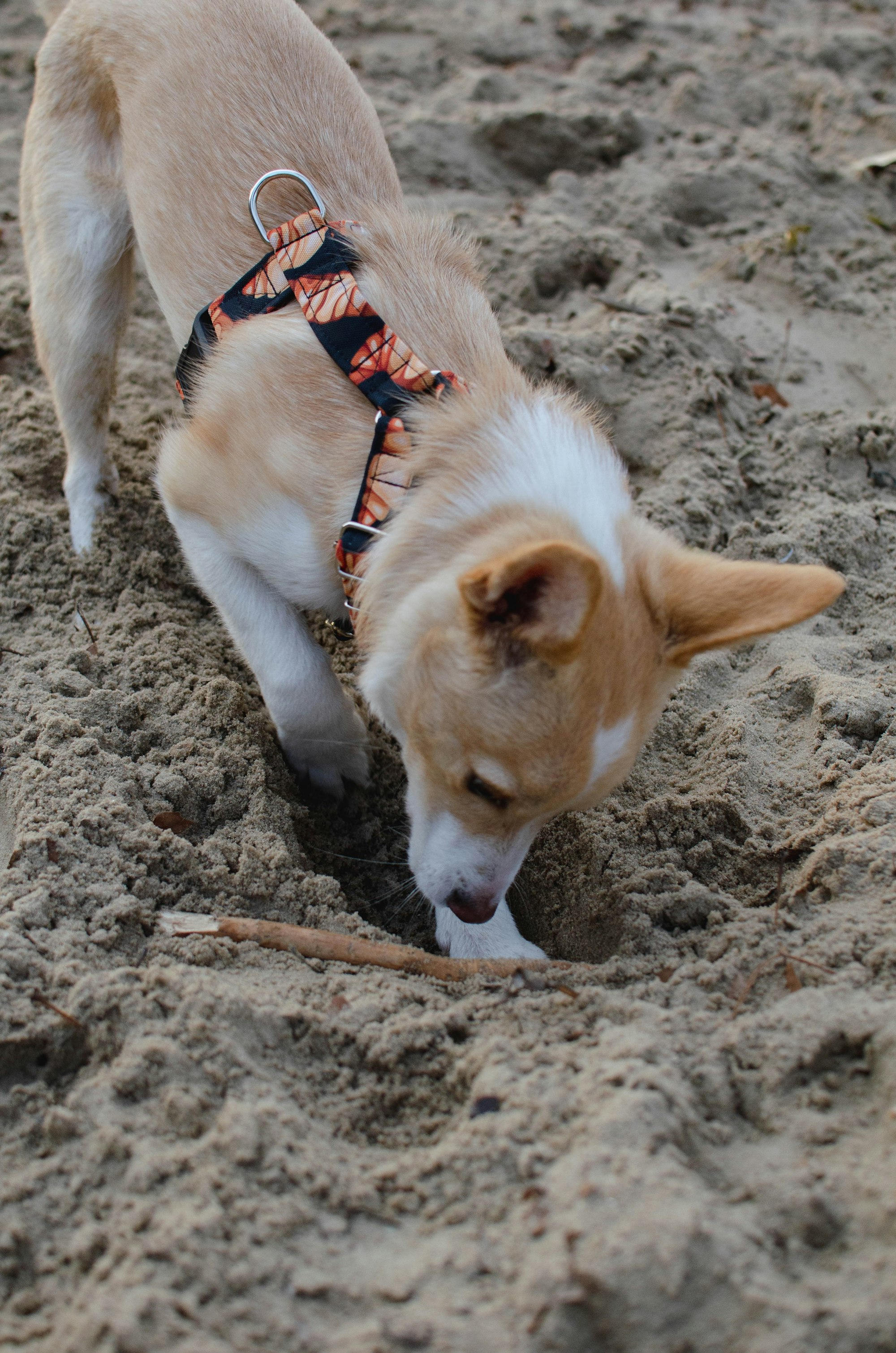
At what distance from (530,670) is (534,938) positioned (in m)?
1.04

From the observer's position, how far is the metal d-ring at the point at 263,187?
289 cm

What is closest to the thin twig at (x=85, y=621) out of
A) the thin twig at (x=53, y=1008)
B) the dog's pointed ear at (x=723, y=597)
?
the thin twig at (x=53, y=1008)

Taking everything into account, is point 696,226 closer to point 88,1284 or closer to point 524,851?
point 524,851

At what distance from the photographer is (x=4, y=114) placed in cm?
577

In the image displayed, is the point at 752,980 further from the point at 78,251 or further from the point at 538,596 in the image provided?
the point at 78,251

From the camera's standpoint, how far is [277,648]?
9.46 feet

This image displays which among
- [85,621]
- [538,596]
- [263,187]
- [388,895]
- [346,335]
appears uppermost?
[263,187]

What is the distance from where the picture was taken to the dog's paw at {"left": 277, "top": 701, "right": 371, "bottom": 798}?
9.79ft

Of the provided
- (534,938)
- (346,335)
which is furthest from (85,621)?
(534,938)

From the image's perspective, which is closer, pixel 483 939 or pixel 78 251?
pixel 483 939

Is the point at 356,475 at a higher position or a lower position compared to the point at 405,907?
higher

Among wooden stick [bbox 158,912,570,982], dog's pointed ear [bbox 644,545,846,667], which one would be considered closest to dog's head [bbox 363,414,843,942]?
dog's pointed ear [bbox 644,545,846,667]

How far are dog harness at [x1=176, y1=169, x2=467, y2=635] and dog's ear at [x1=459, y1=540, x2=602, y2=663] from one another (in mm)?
439

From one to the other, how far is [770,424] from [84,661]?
2859 mm
